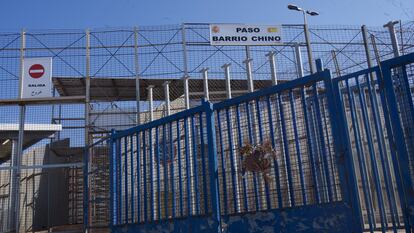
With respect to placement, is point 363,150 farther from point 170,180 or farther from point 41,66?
point 41,66

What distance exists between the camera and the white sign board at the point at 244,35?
50.7ft

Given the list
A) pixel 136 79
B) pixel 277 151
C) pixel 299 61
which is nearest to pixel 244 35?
pixel 299 61

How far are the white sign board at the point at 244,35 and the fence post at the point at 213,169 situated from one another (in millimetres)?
9055

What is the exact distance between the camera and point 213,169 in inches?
256

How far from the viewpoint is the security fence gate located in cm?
516

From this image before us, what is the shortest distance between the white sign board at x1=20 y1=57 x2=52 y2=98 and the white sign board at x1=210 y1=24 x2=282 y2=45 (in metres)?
5.42

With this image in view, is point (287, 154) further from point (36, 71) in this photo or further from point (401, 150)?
point (36, 71)

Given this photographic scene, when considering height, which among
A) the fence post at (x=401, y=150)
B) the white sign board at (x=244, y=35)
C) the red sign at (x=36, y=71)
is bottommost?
the fence post at (x=401, y=150)

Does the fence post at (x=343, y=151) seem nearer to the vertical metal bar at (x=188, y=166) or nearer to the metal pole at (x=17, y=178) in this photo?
the vertical metal bar at (x=188, y=166)

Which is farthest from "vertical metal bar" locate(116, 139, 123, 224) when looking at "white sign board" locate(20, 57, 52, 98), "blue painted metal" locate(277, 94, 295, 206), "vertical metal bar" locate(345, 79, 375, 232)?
"white sign board" locate(20, 57, 52, 98)

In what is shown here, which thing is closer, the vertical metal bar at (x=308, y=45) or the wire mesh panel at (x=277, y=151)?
the wire mesh panel at (x=277, y=151)

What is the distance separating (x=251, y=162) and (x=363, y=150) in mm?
1443

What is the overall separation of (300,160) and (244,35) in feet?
33.4

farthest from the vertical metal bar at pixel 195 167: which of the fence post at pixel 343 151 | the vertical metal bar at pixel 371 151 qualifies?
the vertical metal bar at pixel 371 151
